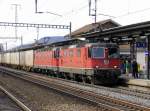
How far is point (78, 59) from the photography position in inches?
1147

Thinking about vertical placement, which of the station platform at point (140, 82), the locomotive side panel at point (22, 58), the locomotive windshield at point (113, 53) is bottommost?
the station platform at point (140, 82)

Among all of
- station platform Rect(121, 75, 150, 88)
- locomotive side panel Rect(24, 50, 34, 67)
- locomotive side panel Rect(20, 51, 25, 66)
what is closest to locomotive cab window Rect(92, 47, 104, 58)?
station platform Rect(121, 75, 150, 88)

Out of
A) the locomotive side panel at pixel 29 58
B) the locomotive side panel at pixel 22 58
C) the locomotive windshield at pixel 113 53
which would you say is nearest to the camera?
the locomotive windshield at pixel 113 53

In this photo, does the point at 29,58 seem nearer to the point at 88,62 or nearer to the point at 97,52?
the point at 88,62

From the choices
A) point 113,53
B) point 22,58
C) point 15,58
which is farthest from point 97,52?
point 15,58

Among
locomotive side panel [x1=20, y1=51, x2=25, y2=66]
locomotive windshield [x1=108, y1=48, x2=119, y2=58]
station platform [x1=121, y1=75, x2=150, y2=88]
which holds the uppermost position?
locomotive windshield [x1=108, y1=48, x2=119, y2=58]

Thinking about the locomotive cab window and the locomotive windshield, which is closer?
the locomotive cab window

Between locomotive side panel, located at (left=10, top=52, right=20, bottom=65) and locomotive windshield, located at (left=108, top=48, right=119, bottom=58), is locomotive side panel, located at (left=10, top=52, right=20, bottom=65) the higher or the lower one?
the lower one

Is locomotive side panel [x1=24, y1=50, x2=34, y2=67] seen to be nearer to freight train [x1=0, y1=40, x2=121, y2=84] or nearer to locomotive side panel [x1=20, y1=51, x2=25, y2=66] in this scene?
locomotive side panel [x1=20, y1=51, x2=25, y2=66]

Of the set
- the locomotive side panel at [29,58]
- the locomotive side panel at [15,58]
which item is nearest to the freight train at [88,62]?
the locomotive side panel at [29,58]

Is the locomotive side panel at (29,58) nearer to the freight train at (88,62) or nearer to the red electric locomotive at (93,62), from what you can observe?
the freight train at (88,62)

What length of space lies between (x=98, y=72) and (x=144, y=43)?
7054 mm

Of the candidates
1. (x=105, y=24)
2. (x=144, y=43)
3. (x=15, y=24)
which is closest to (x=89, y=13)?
(x=144, y=43)

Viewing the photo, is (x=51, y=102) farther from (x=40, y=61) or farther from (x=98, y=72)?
(x=40, y=61)
